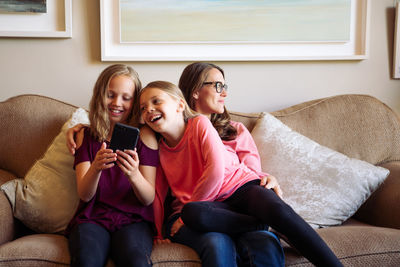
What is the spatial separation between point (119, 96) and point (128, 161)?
1.06 feet

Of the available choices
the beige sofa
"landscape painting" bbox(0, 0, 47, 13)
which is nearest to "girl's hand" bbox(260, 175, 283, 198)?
the beige sofa

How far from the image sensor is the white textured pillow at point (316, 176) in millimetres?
1575

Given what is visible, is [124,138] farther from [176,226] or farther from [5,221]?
[5,221]

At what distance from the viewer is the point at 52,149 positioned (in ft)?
5.37

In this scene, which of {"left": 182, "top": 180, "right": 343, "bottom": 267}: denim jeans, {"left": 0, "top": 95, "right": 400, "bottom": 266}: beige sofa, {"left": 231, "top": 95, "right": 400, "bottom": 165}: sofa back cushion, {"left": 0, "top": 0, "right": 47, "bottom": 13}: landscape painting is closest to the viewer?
{"left": 182, "top": 180, "right": 343, "bottom": 267}: denim jeans

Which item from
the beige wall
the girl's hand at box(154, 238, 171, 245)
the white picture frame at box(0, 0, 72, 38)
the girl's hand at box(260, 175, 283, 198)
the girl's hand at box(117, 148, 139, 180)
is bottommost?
the girl's hand at box(154, 238, 171, 245)

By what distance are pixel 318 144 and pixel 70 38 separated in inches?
54.7

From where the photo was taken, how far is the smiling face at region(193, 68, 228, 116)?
1.69m

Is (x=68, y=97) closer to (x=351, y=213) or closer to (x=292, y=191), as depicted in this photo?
(x=292, y=191)

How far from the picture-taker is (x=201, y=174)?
1.47 meters

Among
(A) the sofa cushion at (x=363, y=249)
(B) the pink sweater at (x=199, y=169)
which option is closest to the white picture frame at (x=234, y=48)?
(B) the pink sweater at (x=199, y=169)

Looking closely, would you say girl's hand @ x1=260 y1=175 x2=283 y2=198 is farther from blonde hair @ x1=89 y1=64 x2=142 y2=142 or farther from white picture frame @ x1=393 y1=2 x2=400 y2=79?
white picture frame @ x1=393 y1=2 x2=400 y2=79

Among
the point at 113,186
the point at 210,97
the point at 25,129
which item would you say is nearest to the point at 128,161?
the point at 113,186

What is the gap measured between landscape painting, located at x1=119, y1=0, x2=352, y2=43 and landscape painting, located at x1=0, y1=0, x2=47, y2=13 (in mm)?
413
